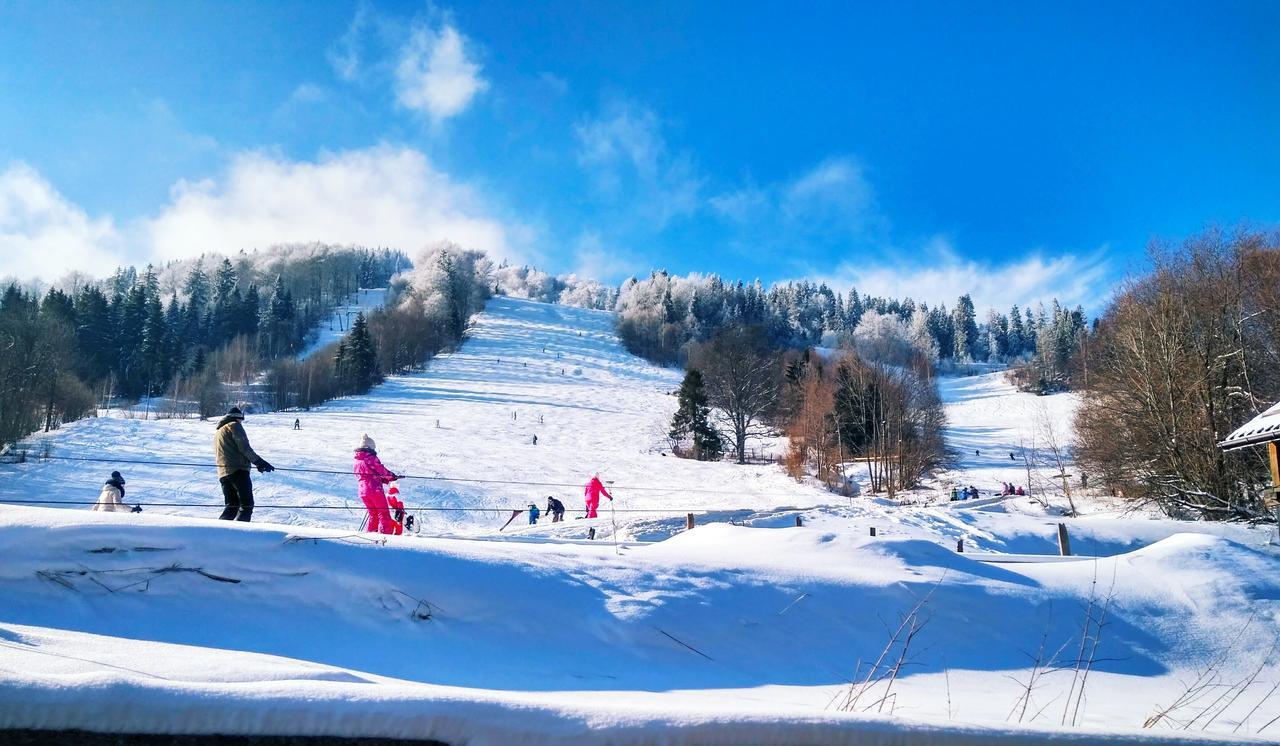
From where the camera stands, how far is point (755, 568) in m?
6.82

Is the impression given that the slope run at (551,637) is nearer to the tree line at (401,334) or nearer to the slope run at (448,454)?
the slope run at (448,454)

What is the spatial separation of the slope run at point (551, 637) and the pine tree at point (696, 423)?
38674mm

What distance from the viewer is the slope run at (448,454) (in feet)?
88.1

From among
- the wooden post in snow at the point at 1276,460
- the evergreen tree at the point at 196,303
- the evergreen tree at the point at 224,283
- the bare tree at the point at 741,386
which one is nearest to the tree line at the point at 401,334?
the evergreen tree at the point at 196,303

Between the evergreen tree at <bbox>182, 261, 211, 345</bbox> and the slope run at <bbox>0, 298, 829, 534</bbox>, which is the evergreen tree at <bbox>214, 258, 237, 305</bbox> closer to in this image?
the evergreen tree at <bbox>182, 261, 211, 345</bbox>

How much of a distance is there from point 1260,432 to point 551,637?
1198cm

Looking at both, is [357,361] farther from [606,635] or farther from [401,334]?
[606,635]

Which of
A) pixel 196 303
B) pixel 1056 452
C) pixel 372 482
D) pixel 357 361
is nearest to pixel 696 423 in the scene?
pixel 1056 452

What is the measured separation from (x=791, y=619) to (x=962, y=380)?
118 metres

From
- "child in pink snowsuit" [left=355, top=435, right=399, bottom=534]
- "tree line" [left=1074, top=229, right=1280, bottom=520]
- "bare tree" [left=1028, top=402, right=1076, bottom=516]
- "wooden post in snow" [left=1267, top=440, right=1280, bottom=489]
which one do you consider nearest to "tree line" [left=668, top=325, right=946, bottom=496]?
"bare tree" [left=1028, top=402, right=1076, bottom=516]

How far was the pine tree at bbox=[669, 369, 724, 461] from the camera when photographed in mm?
46781

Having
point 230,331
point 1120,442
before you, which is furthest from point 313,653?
point 230,331

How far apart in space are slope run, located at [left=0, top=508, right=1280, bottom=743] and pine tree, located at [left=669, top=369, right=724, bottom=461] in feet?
127

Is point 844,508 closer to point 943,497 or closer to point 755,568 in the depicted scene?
point 943,497
